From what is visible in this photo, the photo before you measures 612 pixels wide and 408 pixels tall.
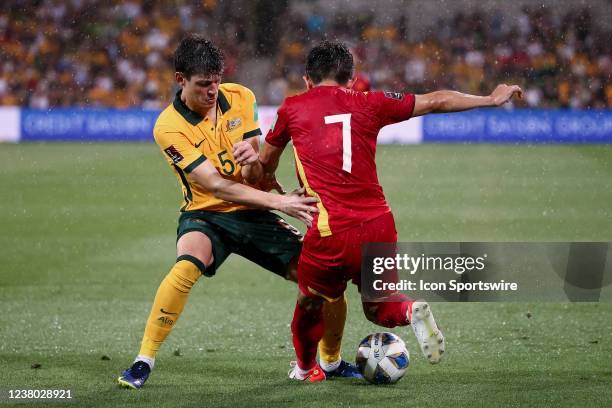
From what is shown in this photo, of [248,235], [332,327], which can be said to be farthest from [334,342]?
[248,235]

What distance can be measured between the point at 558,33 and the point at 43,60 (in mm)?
12962

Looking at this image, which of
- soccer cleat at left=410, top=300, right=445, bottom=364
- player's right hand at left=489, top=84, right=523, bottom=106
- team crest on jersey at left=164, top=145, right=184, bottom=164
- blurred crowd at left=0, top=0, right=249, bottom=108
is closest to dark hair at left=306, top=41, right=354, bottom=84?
player's right hand at left=489, top=84, right=523, bottom=106

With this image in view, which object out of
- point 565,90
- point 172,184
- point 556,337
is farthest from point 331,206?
point 565,90

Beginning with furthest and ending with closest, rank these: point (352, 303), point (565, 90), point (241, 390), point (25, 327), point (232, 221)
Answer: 1. point (565, 90)
2. point (352, 303)
3. point (25, 327)
4. point (232, 221)
5. point (241, 390)

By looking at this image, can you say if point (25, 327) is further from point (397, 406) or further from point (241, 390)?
point (397, 406)

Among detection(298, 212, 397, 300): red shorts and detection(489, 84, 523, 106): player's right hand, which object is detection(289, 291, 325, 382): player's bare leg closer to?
detection(298, 212, 397, 300): red shorts

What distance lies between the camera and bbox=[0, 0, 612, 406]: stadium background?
6207 millimetres

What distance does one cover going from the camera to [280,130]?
219 inches

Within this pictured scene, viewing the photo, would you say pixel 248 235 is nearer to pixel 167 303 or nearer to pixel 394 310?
pixel 167 303

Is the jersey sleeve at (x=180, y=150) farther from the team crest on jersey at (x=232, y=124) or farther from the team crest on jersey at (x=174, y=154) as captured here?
the team crest on jersey at (x=232, y=124)

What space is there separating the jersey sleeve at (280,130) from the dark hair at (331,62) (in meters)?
0.26

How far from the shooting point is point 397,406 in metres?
5.30

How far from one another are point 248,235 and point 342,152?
3.37ft

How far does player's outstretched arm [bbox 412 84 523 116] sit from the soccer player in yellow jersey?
924 mm
